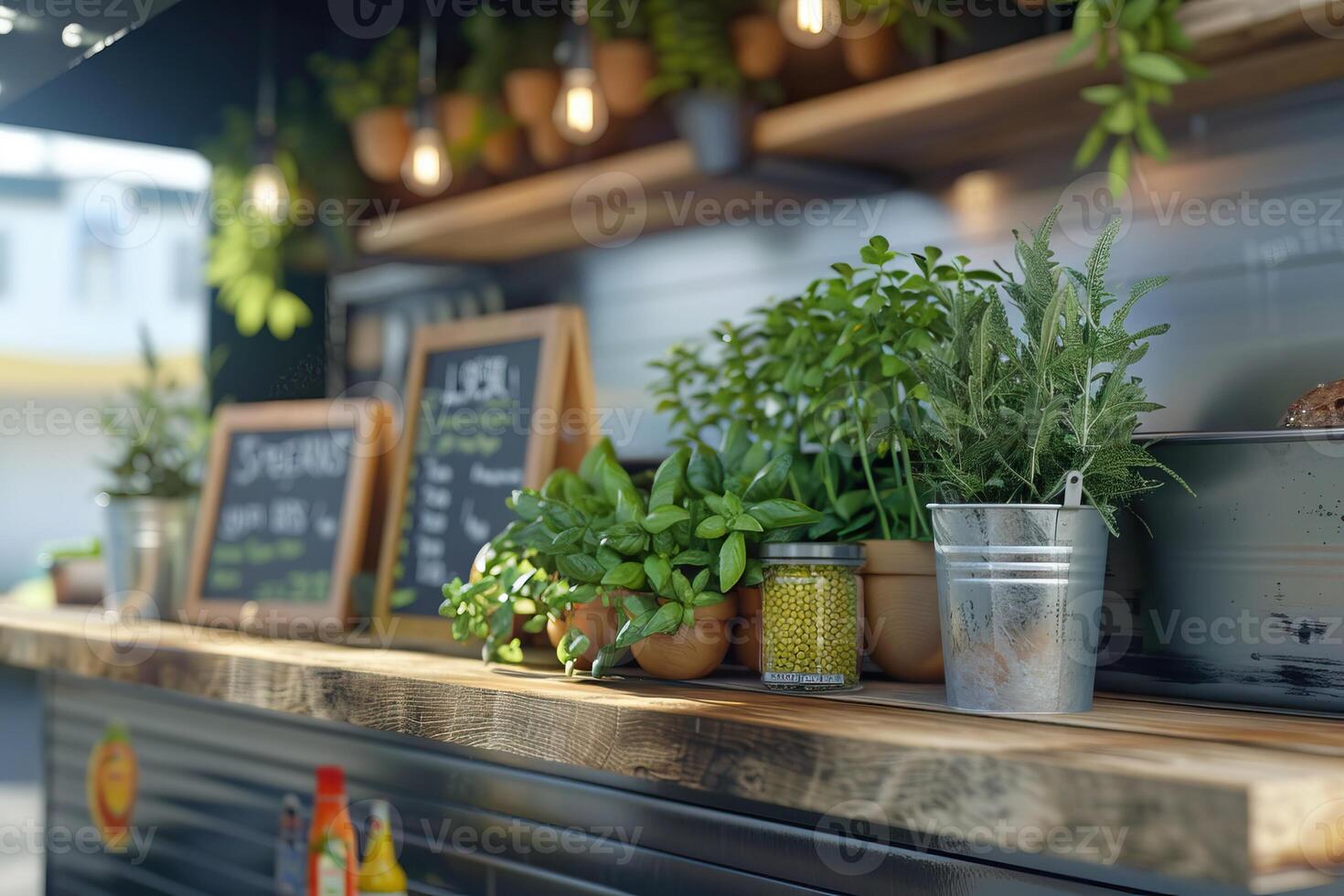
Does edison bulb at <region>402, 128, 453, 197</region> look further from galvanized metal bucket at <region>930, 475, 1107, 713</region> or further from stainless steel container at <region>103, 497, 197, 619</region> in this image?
galvanized metal bucket at <region>930, 475, 1107, 713</region>

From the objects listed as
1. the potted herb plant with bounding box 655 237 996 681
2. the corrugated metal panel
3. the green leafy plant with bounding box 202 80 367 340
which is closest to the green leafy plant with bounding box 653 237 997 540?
the potted herb plant with bounding box 655 237 996 681

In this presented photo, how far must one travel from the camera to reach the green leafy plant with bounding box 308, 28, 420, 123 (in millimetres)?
2344

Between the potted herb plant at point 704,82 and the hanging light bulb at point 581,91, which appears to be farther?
the hanging light bulb at point 581,91

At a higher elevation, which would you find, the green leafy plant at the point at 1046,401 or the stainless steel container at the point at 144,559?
the green leafy plant at the point at 1046,401

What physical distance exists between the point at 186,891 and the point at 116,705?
1.33ft

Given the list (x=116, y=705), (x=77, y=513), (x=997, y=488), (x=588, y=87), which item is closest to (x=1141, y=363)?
(x=997, y=488)

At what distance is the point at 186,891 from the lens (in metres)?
2.16

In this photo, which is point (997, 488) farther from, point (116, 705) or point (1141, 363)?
point (116, 705)

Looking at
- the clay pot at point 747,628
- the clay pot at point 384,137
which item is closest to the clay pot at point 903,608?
the clay pot at point 747,628

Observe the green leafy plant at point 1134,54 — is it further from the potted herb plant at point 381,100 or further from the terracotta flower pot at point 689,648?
the potted herb plant at point 381,100

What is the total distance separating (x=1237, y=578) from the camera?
0.92 m

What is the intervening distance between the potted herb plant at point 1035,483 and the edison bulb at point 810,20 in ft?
2.14

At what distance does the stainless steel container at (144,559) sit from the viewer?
2051mm

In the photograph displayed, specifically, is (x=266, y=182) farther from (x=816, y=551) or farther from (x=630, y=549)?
(x=816, y=551)
